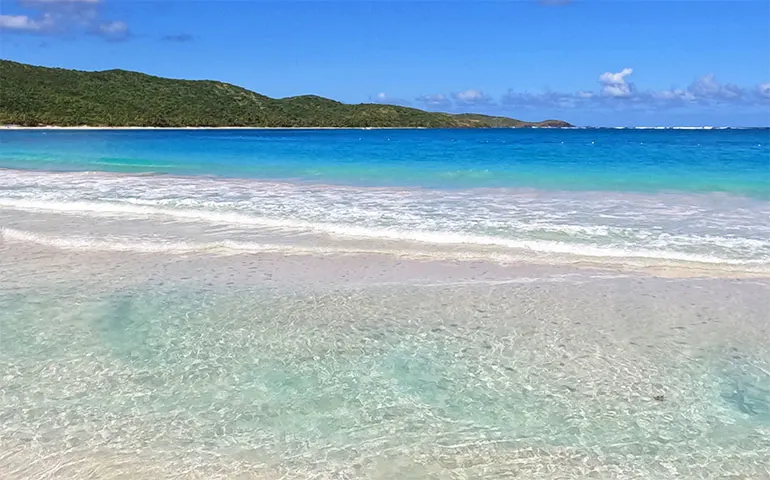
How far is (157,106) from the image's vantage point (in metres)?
124

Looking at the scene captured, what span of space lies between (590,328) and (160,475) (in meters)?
4.11

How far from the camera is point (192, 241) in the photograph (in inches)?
401

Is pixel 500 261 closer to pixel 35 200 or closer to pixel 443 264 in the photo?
pixel 443 264

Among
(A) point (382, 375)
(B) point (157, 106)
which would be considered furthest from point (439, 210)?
(B) point (157, 106)

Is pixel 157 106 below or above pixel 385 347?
above

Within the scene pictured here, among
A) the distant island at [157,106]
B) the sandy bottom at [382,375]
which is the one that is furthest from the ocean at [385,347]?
the distant island at [157,106]

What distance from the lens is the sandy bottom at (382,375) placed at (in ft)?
12.7

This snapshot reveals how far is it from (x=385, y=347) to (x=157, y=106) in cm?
12877

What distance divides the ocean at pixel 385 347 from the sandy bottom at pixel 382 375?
21mm

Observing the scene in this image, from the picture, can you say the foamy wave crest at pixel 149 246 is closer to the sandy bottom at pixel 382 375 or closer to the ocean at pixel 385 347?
the ocean at pixel 385 347

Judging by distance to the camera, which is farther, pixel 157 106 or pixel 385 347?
pixel 157 106

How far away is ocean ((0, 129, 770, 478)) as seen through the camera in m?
3.95

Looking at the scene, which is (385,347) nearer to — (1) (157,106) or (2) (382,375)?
(2) (382,375)

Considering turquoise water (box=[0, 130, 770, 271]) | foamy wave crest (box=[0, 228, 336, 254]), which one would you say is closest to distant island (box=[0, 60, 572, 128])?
turquoise water (box=[0, 130, 770, 271])
